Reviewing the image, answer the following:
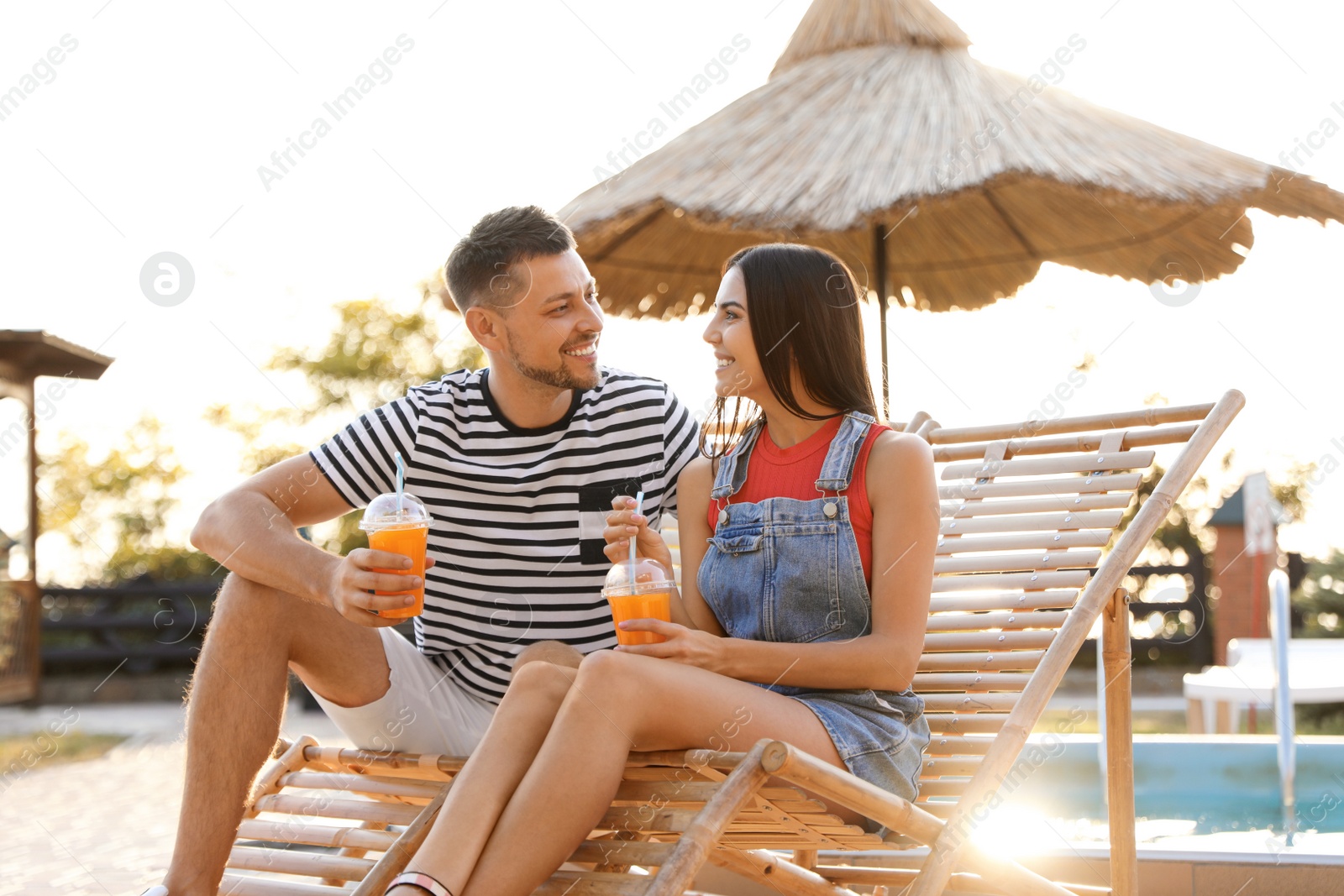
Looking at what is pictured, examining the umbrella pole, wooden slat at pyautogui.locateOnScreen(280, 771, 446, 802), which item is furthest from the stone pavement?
the umbrella pole

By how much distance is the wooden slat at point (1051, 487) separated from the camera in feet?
9.83

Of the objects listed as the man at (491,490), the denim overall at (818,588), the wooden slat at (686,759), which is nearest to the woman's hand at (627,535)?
the denim overall at (818,588)

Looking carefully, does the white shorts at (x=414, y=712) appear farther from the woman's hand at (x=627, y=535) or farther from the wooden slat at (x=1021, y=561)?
the wooden slat at (x=1021, y=561)

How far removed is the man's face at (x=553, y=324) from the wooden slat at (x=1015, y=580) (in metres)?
1.08

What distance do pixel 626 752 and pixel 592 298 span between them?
1.24 meters

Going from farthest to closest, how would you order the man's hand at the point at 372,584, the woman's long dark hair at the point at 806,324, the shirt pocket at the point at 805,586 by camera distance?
the woman's long dark hair at the point at 806,324 → the shirt pocket at the point at 805,586 → the man's hand at the point at 372,584

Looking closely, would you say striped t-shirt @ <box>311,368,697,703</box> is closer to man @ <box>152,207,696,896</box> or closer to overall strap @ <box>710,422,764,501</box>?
man @ <box>152,207,696,896</box>

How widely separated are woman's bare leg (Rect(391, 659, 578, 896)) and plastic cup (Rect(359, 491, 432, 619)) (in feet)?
0.93

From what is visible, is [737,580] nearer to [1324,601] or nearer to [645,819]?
[645,819]

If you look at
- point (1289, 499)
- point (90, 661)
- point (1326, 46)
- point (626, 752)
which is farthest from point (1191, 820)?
point (90, 661)

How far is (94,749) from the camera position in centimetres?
819

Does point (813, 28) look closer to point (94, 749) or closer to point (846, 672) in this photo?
point (846, 672)

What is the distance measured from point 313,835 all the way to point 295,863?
13cm

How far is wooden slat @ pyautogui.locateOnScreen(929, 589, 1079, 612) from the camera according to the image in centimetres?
278
